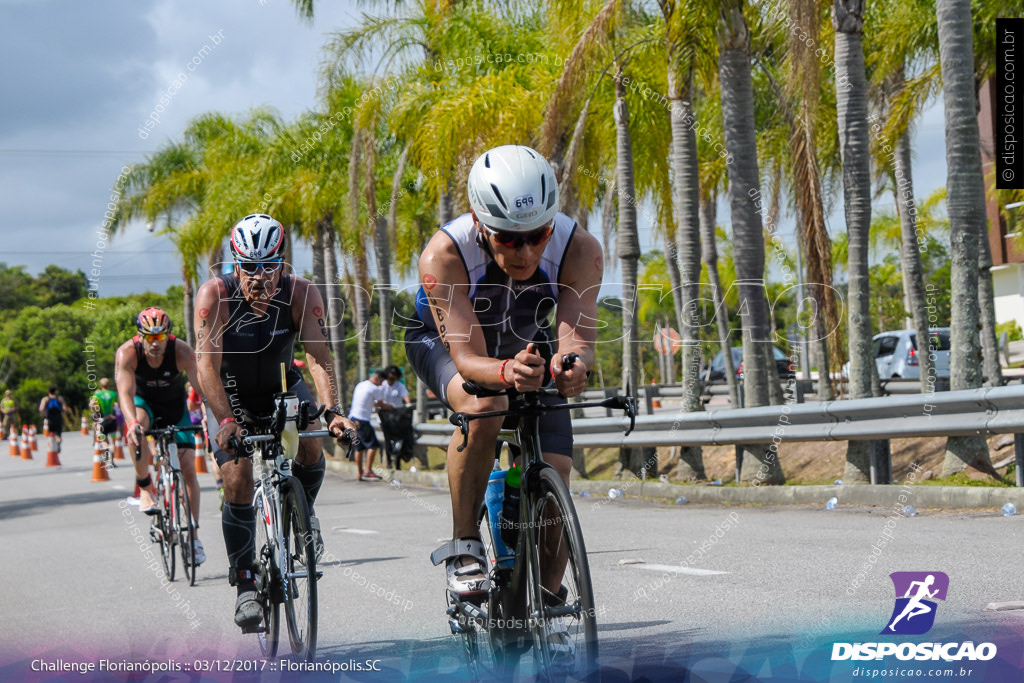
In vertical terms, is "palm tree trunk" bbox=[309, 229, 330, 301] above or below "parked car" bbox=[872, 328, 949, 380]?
above

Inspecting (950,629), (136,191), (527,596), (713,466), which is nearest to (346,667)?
(527,596)

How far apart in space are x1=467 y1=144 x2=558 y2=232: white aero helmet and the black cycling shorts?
655 mm

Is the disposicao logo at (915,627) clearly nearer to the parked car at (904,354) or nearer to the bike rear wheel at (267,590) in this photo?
the bike rear wheel at (267,590)

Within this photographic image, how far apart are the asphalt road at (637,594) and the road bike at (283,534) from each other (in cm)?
22

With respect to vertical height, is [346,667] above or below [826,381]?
below

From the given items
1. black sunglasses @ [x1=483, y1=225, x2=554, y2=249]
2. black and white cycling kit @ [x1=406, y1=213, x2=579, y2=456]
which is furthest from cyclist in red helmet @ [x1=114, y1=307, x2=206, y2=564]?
black sunglasses @ [x1=483, y1=225, x2=554, y2=249]

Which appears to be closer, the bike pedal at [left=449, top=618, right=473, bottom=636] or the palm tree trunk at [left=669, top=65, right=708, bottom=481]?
the bike pedal at [left=449, top=618, right=473, bottom=636]

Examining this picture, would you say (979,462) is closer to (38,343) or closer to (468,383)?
(468,383)

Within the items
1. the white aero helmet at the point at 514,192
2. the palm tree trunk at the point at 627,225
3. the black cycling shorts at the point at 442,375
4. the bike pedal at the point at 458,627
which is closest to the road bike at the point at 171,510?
the black cycling shorts at the point at 442,375

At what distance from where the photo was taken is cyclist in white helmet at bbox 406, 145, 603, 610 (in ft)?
13.7

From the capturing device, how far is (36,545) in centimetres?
1232

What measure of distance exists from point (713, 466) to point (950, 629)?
1266 cm

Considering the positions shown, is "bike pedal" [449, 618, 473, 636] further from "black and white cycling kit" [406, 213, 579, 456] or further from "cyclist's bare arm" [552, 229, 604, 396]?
→ "cyclist's bare arm" [552, 229, 604, 396]

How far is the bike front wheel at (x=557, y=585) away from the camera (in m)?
3.82
